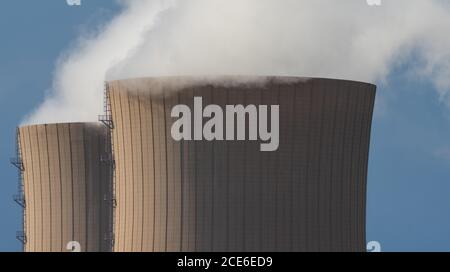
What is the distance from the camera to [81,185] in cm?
6644

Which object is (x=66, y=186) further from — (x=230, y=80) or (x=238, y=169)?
(x=230, y=80)

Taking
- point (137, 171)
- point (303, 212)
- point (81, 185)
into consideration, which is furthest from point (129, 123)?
point (81, 185)

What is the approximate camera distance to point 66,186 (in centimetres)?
6600

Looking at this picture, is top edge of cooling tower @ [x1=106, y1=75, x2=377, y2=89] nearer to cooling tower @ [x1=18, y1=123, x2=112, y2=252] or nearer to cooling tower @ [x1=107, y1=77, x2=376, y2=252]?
cooling tower @ [x1=107, y1=77, x2=376, y2=252]

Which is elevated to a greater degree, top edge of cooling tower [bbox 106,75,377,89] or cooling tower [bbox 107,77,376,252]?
top edge of cooling tower [bbox 106,75,377,89]

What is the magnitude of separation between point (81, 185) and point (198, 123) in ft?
36.1

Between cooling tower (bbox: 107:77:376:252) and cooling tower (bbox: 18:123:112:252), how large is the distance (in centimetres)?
751

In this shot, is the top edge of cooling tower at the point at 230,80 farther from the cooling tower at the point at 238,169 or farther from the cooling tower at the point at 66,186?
the cooling tower at the point at 66,186

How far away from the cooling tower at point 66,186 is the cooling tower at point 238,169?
7514mm

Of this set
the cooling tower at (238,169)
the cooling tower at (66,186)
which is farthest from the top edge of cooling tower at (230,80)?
the cooling tower at (66,186)

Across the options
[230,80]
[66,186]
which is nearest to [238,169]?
[230,80]

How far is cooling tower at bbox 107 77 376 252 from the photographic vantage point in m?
56.2

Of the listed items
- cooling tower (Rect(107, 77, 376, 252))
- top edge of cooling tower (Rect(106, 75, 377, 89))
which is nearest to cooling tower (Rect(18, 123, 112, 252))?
cooling tower (Rect(107, 77, 376, 252))

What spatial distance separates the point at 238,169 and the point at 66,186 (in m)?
10.9
